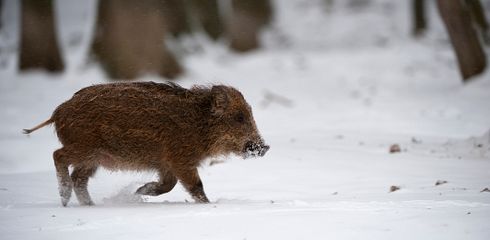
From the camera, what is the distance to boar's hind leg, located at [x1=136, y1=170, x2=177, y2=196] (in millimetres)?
6406

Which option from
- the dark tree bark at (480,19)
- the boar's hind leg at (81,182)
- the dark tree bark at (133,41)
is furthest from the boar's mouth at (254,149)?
the dark tree bark at (480,19)

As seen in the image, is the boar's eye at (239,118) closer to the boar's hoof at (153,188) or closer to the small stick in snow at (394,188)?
the boar's hoof at (153,188)

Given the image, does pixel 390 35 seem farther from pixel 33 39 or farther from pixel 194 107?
pixel 194 107

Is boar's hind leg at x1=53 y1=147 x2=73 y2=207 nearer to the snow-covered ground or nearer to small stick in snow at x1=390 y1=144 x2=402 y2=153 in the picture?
the snow-covered ground

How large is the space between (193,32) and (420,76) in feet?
33.8

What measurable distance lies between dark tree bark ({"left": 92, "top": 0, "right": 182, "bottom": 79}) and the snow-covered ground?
0.53 m

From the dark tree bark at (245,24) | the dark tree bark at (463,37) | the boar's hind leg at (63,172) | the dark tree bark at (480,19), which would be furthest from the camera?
the dark tree bark at (245,24)

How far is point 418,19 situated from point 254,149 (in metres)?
21.9

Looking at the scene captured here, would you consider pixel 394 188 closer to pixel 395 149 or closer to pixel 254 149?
pixel 254 149

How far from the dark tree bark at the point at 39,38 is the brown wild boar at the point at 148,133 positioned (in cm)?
1188

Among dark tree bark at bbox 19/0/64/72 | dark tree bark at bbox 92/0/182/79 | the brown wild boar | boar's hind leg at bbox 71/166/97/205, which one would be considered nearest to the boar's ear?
the brown wild boar

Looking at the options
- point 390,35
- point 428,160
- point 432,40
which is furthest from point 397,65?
point 428,160

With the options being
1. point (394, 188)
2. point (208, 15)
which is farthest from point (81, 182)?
point (208, 15)

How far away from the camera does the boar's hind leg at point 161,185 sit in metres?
6.41
